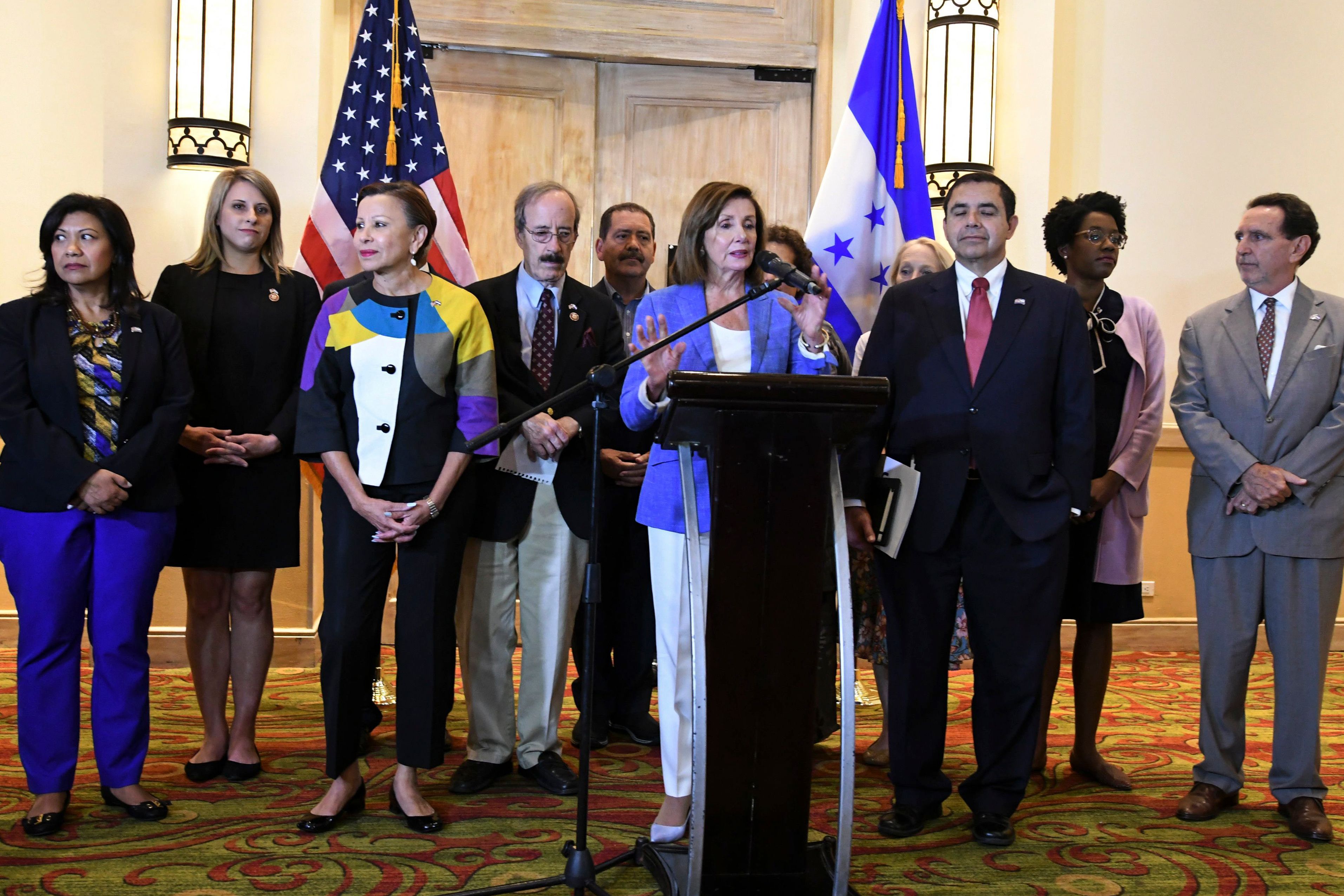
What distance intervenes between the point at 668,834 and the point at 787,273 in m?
1.36

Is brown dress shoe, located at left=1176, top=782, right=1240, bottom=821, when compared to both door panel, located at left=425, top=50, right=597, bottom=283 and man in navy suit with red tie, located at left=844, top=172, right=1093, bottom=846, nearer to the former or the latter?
man in navy suit with red tie, located at left=844, top=172, right=1093, bottom=846

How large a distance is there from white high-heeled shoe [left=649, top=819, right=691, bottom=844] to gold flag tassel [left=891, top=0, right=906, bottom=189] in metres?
2.78

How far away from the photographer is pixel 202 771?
10.8ft

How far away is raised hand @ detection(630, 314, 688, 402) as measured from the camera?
2.47 m

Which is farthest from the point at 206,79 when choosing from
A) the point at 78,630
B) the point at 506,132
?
the point at 78,630

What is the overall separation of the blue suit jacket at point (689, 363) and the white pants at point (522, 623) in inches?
22.2

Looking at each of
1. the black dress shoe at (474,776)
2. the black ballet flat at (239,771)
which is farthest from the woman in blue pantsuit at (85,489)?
the black dress shoe at (474,776)

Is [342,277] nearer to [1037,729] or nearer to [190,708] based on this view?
[190,708]

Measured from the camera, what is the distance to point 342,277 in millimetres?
4195

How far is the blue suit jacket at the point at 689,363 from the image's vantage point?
8.66 ft

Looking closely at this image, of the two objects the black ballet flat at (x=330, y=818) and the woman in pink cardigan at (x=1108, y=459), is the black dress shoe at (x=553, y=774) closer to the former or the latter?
the black ballet flat at (x=330, y=818)

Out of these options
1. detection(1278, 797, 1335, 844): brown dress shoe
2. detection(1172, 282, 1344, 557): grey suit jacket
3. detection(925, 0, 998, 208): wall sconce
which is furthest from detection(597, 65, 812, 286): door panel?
detection(1278, 797, 1335, 844): brown dress shoe

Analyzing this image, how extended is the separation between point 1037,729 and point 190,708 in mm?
2912

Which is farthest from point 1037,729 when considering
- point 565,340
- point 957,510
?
point 565,340
